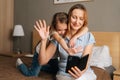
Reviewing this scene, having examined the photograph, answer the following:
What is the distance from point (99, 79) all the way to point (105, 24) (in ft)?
4.36

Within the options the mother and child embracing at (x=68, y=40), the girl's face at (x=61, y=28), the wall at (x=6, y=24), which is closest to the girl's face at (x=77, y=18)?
the mother and child embracing at (x=68, y=40)

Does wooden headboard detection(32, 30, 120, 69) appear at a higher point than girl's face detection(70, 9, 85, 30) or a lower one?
lower

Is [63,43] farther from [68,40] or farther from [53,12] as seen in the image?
[53,12]

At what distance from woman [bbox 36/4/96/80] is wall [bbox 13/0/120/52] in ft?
5.06

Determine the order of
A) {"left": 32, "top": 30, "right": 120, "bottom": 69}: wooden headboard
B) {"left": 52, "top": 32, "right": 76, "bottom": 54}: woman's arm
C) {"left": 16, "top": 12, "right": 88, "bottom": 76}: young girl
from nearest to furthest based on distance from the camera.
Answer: {"left": 52, "top": 32, "right": 76, "bottom": 54}: woman's arm → {"left": 16, "top": 12, "right": 88, "bottom": 76}: young girl → {"left": 32, "top": 30, "right": 120, "bottom": 69}: wooden headboard

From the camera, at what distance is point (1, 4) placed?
3930mm

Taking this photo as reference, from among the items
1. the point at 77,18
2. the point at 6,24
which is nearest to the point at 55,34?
the point at 77,18

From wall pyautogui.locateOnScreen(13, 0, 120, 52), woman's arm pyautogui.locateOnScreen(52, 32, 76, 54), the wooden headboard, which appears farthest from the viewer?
wall pyautogui.locateOnScreen(13, 0, 120, 52)

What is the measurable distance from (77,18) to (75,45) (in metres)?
0.22

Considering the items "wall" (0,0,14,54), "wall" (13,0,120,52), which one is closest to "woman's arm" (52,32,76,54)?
"wall" (13,0,120,52)

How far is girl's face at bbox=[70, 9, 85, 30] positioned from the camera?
4.88ft

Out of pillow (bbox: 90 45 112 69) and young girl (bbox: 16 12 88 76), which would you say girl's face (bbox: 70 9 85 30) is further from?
pillow (bbox: 90 45 112 69)

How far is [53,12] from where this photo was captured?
3518mm

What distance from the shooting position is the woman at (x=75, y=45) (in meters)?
1.46
